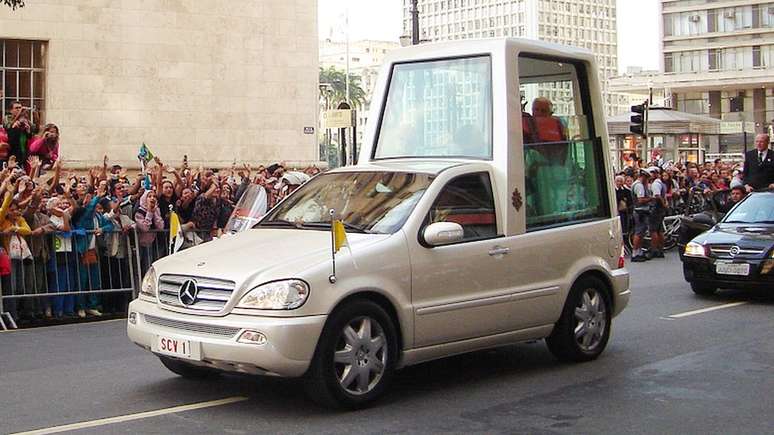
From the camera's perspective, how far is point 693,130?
33.0 metres

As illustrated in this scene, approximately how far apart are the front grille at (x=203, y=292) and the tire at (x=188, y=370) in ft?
2.47

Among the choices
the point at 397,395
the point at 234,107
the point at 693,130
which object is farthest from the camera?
the point at 693,130

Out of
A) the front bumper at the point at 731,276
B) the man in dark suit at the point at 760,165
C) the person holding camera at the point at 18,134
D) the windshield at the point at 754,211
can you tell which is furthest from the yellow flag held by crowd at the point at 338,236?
the man in dark suit at the point at 760,165

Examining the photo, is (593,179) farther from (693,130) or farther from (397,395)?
(693,130)

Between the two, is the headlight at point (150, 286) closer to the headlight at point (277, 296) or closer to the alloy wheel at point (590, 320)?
the headlight at point (277, 296)

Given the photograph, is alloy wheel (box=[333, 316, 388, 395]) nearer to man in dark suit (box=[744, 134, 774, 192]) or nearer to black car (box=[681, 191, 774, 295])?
black car (box=[681, 191, 774, 295])

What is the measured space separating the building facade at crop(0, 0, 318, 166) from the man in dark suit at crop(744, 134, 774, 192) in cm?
1677

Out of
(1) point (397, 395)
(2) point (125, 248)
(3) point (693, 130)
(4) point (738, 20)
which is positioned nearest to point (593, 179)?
(1) point (397, 395)

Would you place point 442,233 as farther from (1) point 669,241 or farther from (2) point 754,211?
(1) point 669,241

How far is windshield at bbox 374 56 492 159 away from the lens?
28.1 feet

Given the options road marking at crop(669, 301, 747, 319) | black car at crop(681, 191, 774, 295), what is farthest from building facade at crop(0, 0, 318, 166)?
road marking at crop(669, 301, 747, 319)

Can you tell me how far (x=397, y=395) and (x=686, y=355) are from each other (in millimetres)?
3150

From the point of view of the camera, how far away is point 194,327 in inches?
267

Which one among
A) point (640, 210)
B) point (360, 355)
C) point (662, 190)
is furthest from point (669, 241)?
point (360, 355)
